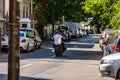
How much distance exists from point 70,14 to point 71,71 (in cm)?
4837

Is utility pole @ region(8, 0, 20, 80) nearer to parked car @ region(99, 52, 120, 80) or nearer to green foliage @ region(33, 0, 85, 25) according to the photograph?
parked car @ region(99, 52, 120, 80)

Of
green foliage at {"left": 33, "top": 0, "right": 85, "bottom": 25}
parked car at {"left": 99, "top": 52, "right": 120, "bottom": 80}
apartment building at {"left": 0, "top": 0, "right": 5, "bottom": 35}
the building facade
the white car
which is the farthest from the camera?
green foliage at {"left": 33, "top": 0, "right": 85, "bottom": 25}

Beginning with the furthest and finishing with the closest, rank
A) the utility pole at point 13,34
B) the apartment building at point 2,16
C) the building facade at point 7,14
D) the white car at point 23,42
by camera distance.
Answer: the building facade at point 7,14 → the apartment building at point 2,16 → the white car at point 23,42 → the utility pole at point 13,34

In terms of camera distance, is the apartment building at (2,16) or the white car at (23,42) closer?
the white car at (23,42)

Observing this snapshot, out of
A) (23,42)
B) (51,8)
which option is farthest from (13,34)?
(51,8)

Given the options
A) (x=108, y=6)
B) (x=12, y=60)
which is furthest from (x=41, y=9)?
(x=12, y=60)

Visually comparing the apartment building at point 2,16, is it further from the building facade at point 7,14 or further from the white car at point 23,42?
the white car at point 23,42

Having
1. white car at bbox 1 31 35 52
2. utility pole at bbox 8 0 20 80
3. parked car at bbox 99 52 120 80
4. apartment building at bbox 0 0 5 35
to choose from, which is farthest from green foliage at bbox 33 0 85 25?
utility pole at bbox 8 0 20 80

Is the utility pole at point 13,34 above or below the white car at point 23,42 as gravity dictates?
above

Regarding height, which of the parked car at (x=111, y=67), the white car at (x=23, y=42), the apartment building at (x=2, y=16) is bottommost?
the white car at (x=23, y=42)

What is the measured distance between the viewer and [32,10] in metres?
59.5

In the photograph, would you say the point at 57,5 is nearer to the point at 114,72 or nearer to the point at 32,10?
the point at 32,10

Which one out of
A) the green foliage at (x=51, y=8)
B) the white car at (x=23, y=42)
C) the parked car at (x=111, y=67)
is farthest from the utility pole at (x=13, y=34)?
the green foliage at (x=51, y=8)

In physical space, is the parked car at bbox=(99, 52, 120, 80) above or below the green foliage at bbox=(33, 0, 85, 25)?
below
